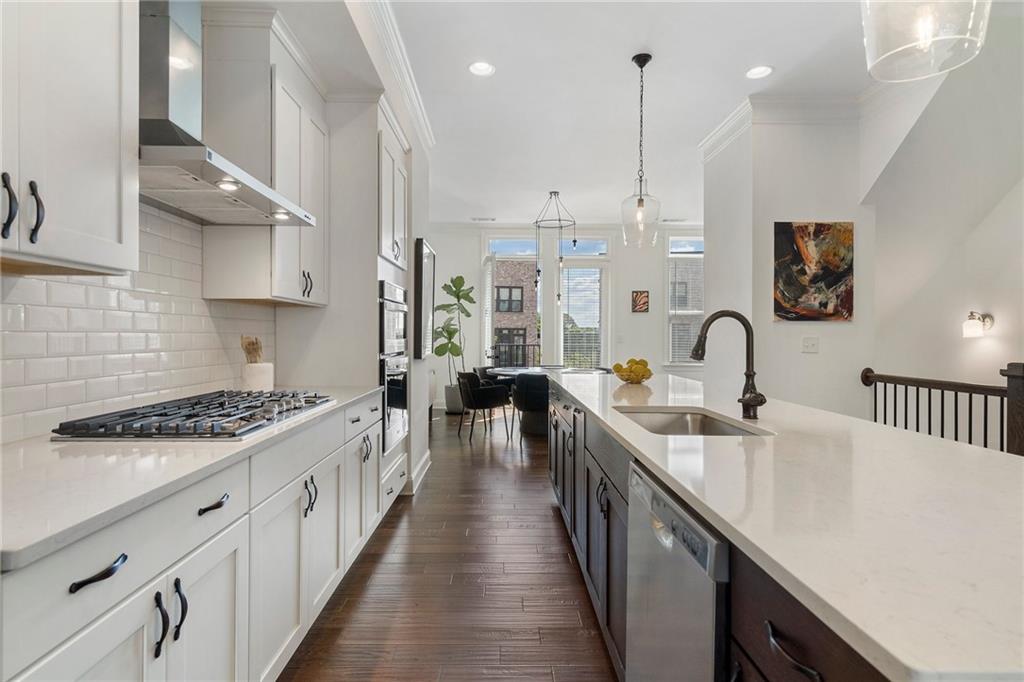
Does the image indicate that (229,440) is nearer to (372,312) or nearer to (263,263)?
(263,263)

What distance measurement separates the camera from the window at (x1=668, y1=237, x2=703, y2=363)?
26.0ft

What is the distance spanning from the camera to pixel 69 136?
1159 mm

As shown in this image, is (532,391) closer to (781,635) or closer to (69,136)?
(69,136)

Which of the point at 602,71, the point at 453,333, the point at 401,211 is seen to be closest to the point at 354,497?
the point at 401,211

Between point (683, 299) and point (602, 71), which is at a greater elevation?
point (602, 71)

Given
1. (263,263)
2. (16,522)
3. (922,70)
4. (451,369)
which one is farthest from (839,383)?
(451,369)

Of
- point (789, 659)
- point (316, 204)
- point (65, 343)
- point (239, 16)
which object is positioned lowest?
point (789, 659)

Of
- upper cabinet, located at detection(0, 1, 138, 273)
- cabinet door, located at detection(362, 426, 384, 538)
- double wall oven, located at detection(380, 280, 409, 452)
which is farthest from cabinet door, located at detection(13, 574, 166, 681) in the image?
double wall oven, located at detection(380, 280, 409, 452)

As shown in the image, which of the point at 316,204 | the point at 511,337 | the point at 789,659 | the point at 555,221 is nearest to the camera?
the point at 789,659

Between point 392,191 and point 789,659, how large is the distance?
10.7 ft

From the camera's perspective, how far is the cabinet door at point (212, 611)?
3.50 feet

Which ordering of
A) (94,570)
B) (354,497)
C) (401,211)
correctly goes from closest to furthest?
(94,570)
(354,497)
(401,211)

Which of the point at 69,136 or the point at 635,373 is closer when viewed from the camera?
the point at 69,136

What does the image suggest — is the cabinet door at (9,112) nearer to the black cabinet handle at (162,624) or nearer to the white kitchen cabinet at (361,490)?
the black cabinet handle at (162,624)
